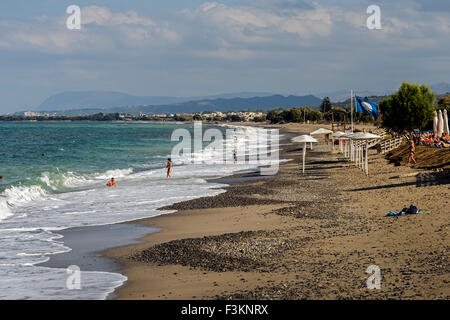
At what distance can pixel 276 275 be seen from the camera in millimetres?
9344

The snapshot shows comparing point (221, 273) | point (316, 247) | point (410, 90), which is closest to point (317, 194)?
point (316, 247)

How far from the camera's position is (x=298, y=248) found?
11.2 m

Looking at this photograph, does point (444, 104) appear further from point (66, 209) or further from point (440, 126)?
point (66, 209)

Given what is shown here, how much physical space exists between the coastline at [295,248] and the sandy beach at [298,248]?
0.07 feet

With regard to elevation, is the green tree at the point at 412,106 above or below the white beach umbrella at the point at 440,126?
above

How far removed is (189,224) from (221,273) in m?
5.57

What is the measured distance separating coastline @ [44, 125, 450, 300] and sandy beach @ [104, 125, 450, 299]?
20 mm

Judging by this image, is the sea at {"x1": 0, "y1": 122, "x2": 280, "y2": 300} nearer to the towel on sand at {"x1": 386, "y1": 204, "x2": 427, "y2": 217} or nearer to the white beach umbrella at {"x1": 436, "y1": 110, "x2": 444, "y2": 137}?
the towel on sand at {"x1": 386, "y1": 204, "x2": 427, "y2": 217}

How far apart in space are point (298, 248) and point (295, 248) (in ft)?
0.22

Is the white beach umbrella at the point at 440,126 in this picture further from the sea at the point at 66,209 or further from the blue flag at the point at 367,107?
the sea at the point at 66,209

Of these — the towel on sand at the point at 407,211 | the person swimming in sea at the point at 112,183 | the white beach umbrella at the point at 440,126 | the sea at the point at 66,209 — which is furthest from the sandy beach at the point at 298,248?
the white beach umbrella at the point at 440,126

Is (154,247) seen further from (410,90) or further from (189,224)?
(410,90)

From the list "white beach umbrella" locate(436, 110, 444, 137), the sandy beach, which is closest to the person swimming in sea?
the sandy beach

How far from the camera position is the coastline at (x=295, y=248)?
8555 mm
